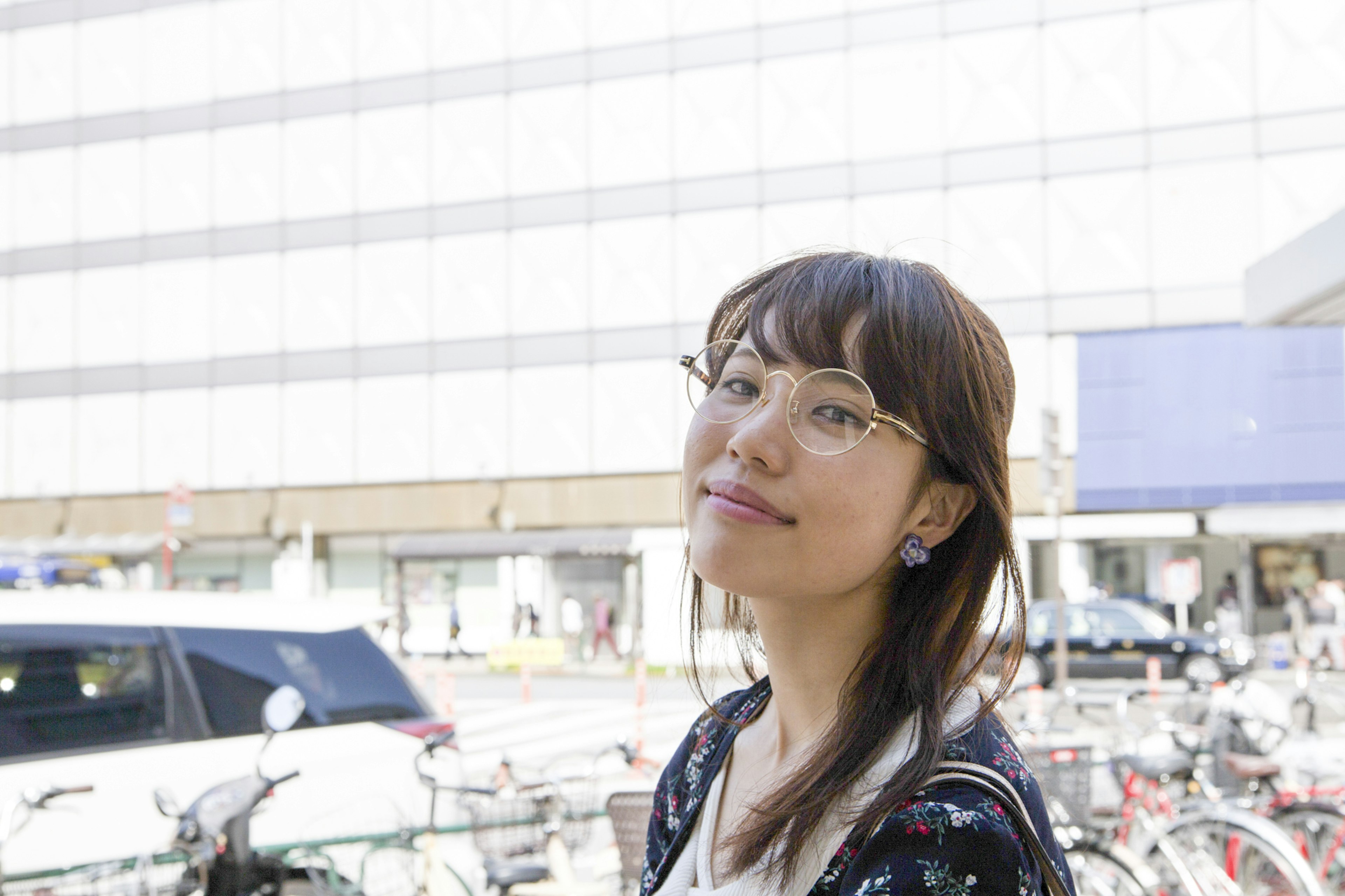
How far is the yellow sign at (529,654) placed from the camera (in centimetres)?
2431

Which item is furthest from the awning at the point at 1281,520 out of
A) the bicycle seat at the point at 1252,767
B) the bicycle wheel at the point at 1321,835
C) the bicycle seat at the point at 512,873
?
the bicycle seat at the point at 512,873

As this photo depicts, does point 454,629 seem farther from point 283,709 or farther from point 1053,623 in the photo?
point 283,709

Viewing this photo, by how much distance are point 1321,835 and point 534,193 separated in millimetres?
24022

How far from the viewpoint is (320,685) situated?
5.29 meters

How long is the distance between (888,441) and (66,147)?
3450 cm

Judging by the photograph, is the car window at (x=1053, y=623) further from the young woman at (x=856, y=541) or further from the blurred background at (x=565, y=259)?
the young woman at (x=856, y=541)

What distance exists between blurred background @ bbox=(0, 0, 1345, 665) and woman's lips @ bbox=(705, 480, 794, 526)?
19.1m

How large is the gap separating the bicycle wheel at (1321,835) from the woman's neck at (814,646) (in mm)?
4934

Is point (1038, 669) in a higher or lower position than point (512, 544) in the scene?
lower

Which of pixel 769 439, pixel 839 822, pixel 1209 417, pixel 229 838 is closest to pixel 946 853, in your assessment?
pixel 839 822

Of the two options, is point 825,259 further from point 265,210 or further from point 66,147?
point 66,147

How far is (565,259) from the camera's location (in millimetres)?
27125

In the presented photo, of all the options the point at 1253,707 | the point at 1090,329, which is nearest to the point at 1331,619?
the point at 1090,329

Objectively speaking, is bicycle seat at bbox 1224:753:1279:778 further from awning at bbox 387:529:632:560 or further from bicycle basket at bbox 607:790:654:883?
awning at bbox 387:529:632:560
